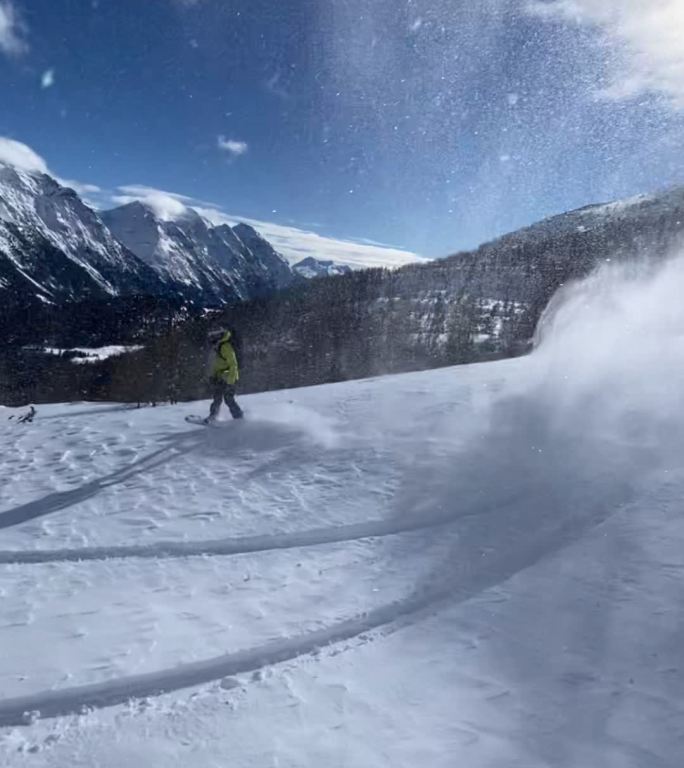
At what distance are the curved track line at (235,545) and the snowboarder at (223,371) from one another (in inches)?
211

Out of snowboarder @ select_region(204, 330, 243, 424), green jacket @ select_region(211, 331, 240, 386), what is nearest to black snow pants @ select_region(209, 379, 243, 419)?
snowboarder @ select_region(204, 330, 243, 424)

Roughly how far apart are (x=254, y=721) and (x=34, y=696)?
5.64ft

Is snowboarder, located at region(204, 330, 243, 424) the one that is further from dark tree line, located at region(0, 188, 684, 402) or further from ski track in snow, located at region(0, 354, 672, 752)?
dark tree line, located at region(0, 188, 684, 402)

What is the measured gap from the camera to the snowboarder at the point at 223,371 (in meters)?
12.3

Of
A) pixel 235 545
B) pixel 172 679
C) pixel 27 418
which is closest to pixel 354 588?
pixel 235 545

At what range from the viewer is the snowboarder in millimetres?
12344

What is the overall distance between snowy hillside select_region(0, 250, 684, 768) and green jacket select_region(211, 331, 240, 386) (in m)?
1.08

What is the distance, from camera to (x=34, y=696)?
14.8ft

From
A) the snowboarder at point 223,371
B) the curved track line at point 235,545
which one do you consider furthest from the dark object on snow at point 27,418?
the curved track line at point 235,545

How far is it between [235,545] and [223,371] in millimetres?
5589

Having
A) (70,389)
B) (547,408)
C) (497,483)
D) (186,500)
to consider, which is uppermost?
(547,408)

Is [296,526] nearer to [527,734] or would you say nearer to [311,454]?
[311,454]

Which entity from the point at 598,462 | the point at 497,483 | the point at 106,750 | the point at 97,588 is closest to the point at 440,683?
the point at 106,750

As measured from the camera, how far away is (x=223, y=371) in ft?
40.5
